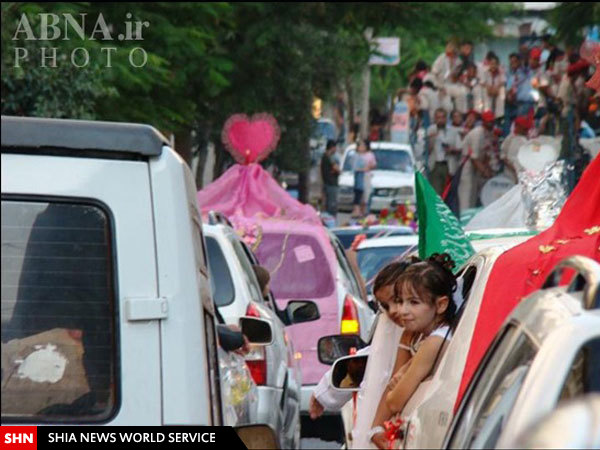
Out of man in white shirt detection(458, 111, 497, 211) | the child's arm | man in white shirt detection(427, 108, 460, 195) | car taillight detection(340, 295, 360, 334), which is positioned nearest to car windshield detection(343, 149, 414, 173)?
man in white shirt detection(427, 108, 460, 195)

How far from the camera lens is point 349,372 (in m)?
7.61

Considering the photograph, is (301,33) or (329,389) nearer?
(329,389)

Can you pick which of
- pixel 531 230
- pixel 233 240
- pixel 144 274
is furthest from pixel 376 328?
pixel 233 240

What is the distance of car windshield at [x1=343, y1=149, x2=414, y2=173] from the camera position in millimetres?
42844

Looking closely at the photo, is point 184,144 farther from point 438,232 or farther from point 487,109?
point 438,232

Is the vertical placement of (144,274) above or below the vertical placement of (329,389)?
above

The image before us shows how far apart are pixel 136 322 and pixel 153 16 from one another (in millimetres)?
17045

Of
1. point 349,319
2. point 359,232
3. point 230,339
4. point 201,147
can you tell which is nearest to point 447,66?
point 201,147

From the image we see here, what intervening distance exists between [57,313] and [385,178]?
3691cm

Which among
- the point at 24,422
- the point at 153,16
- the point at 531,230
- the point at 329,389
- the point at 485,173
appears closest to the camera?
the point at 24,422

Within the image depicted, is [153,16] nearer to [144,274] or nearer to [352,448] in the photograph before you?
[352,448]

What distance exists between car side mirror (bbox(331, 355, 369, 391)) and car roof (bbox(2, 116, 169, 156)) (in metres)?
2.88

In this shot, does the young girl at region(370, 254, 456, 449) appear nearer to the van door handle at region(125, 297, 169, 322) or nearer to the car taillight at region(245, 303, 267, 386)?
the van door handle at region(125, 297, 169, 322)

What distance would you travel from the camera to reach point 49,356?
15.3ft
